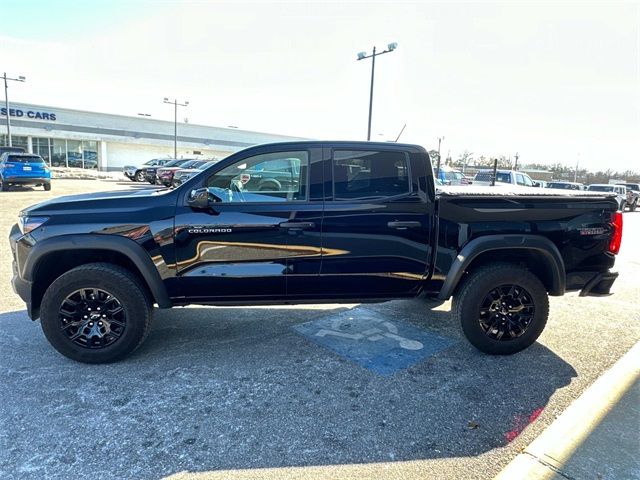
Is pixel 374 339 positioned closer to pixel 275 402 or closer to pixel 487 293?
pixel 487 293

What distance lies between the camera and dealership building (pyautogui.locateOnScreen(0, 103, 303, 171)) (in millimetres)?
39094

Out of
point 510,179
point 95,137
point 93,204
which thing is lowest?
point 93,204

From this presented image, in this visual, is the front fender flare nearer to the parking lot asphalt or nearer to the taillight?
the parking lot asphalt

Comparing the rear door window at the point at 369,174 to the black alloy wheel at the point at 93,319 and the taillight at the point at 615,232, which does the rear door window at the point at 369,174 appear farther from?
the black alloy wheel at the point at 93,319

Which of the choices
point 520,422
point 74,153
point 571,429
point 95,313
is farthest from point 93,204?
point 74,153

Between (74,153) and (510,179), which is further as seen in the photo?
(74,153)

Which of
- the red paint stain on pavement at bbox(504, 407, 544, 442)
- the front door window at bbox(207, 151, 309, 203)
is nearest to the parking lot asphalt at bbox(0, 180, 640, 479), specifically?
the red paint stain on pavement at bbox(504, 407, 544, 442)

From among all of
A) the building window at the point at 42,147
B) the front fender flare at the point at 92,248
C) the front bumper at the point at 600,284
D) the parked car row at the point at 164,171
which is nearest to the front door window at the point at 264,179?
the front fender flare at the point at 92,248

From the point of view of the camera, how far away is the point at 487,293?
376 cm

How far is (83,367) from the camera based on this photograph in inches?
135

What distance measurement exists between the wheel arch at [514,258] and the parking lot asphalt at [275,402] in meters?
0.69

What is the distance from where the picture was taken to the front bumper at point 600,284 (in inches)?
155

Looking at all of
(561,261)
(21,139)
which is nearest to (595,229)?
(561,261)

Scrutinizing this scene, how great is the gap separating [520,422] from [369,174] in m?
2.24
